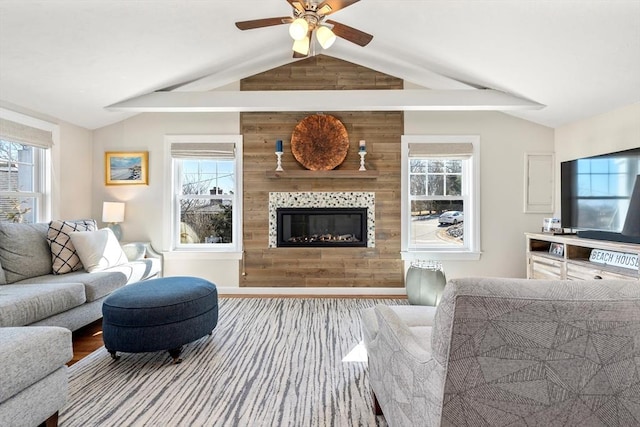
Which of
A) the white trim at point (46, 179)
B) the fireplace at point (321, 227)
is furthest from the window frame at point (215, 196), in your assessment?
the white trim at point (46, 179)

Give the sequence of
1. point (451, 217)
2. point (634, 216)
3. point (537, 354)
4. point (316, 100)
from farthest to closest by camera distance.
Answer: point (451, 217), point (316, 100), point (634, 216), point (537, 354)

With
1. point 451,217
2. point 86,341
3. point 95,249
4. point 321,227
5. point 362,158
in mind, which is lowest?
point 86,341

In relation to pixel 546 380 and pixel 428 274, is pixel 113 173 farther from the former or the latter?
pixel 546 380

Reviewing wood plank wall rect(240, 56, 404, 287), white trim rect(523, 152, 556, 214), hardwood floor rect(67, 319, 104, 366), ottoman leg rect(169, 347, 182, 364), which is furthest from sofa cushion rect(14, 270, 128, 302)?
white trim rect(523, 152, 556, 214)

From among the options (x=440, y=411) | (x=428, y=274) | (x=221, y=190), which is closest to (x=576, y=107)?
(x=428, y=274)

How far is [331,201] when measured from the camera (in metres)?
4.39

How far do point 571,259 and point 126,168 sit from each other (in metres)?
5.38

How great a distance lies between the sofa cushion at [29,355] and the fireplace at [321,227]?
9.54 feet

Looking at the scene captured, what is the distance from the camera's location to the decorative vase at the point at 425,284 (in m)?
3.70

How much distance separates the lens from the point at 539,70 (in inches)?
123

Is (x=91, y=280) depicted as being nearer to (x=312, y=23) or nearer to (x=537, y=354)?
(x=312, y=23)

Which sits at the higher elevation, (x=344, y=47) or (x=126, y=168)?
(x=344, y=47)

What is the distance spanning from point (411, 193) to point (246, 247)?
7.69 feet

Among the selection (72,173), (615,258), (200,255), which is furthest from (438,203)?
(72,173)
